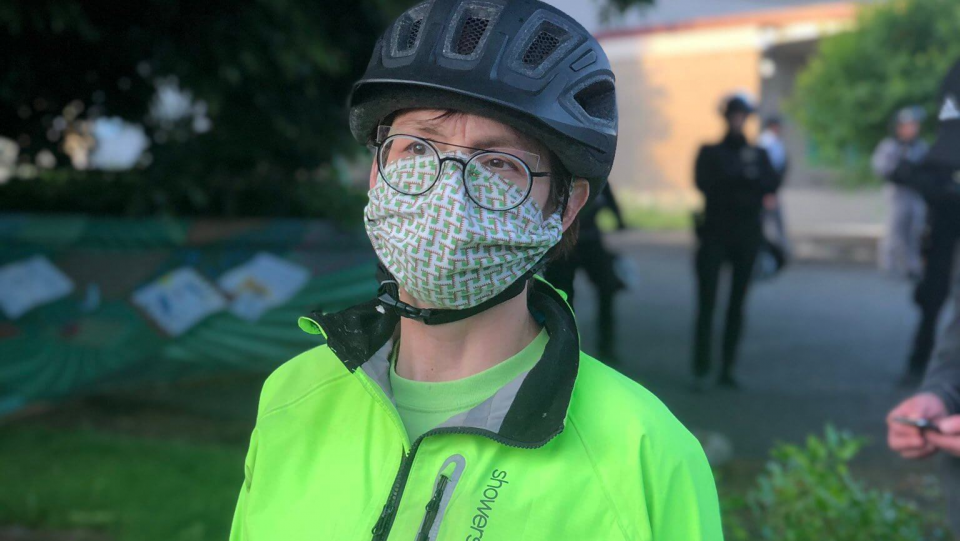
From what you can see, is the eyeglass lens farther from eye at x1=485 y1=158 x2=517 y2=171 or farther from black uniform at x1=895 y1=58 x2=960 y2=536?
black uniform at x1=895 y1=58 x2=960 y2=536

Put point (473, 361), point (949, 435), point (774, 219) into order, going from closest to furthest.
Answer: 1. point (473, 361)
2. point (949, 435)
3. point (774, 219)

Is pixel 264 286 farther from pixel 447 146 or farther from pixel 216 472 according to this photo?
pixel 447 146

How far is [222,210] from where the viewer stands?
297 inches

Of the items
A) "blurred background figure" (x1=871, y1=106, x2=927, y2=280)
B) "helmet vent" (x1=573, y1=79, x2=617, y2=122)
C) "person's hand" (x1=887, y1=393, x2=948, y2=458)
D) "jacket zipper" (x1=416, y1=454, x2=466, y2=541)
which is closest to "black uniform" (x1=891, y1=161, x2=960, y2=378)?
"blurred background figure" (x1=871, y1=106, x2=927, y2=280)

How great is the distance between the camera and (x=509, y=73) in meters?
1.83

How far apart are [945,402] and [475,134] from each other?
4.88 feet

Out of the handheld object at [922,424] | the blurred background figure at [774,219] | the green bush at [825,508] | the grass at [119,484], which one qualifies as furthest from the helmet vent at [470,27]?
the blurred background figure at [774,219]

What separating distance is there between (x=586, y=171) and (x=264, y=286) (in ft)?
18.4

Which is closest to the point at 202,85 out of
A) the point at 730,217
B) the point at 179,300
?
the point at 179,300

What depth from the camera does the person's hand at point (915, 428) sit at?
8.25ft

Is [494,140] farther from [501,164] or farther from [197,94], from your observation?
[197,94]

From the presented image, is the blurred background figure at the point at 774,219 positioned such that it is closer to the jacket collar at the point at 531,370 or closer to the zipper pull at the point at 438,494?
the jacket collar at the point at 531,370

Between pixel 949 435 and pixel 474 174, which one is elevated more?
pixel 474 174

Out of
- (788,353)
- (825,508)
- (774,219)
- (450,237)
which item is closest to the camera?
(450,237)
